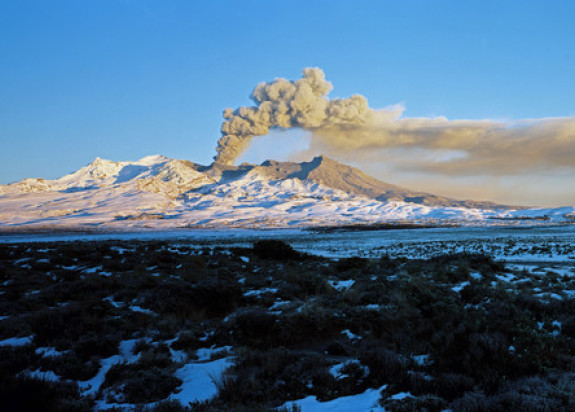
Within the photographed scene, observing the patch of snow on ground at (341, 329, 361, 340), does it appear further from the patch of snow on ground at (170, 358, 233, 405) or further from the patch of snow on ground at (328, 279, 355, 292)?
the patch of snow on ground at (328, 279, 355, 292)

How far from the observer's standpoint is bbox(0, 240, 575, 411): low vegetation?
4375 mm

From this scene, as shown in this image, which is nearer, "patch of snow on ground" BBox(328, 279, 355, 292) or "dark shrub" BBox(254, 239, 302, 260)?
"patch of snow on ground" BBox(328, 279, 355, 292)

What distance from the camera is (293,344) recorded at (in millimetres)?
6938

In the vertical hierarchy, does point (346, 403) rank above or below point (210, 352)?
above

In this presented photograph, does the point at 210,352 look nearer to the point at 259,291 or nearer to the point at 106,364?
the point at 106,364

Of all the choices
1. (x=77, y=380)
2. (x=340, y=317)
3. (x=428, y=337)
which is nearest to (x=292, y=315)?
(x=340, y=317)

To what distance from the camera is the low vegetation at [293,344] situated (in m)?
4.38

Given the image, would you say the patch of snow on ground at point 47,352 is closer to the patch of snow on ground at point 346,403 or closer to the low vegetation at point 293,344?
the low vegetation at point 293,344

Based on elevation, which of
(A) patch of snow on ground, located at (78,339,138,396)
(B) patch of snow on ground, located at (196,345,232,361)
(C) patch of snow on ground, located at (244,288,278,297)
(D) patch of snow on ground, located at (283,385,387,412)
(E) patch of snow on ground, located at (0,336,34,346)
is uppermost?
(E) patch of snow on ground, located at (0,336,34,346)

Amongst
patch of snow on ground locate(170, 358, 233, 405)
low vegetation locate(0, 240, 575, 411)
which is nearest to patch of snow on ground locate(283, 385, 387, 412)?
low vegetation locate(0, 240, 575, 411)

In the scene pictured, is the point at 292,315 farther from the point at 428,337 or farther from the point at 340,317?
the point at 428,337

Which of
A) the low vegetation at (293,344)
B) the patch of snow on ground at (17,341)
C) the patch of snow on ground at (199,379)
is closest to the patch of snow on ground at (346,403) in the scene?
the low vegetation at (293,344)

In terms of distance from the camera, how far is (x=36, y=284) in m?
13.3

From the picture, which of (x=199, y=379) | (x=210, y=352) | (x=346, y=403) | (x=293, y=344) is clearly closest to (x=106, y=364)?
(x=210, y=352)
